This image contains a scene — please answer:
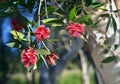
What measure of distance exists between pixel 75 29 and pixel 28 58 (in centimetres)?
27

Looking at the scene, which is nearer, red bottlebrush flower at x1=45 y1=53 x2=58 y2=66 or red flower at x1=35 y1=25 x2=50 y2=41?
red flower at x1=35 y1=25 x2=50 y2=41

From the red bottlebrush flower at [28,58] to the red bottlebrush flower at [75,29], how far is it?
0.21 metres

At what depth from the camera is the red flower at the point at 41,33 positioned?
2090 mm

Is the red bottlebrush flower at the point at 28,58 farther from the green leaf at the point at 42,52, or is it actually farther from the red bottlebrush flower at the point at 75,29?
the red bottlebrush flower at the point at 75,29

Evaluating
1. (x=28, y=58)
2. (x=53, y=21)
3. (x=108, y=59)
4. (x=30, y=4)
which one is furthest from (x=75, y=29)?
(x=108, y=59)

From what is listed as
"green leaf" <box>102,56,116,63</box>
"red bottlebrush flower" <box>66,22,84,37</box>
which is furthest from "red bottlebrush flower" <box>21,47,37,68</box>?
"green leaf" <box>102,56,116,63</box>

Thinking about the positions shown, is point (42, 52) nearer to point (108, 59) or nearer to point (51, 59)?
point (51, 59)

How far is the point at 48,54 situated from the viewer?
221 centimetres

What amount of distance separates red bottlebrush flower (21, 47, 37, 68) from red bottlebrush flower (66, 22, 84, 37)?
21 cm

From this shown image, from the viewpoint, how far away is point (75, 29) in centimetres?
213

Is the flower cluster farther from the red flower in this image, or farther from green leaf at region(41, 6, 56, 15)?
green leaf at region(41, 6, 56, 15)

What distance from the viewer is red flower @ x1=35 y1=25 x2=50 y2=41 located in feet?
6.86

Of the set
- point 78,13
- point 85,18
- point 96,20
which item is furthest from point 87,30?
point 85,18

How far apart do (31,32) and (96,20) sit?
35.4 inches
